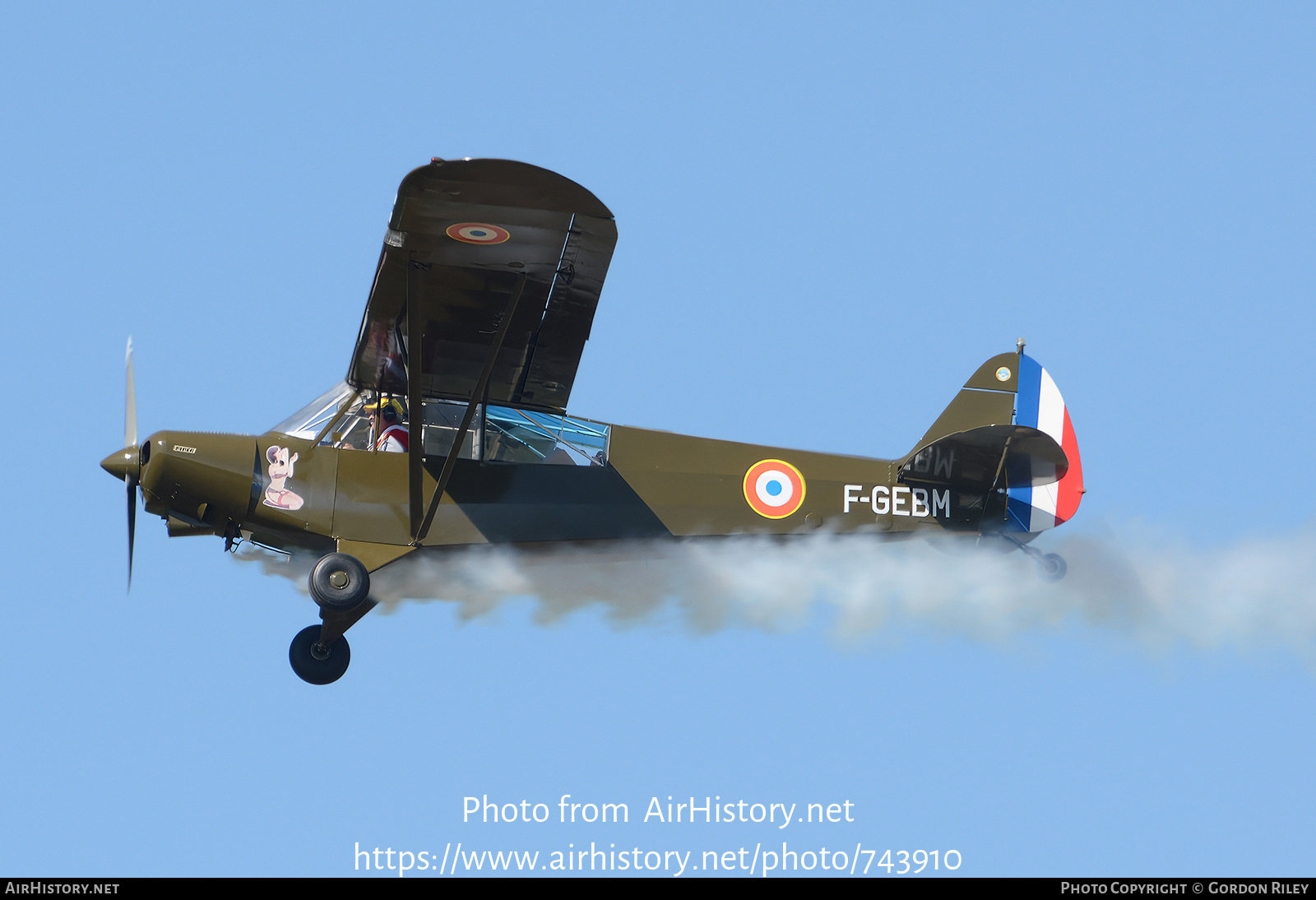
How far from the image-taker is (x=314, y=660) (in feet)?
36.0

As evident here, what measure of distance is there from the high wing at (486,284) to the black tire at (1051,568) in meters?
4.09

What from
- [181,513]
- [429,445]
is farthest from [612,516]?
[181,513]

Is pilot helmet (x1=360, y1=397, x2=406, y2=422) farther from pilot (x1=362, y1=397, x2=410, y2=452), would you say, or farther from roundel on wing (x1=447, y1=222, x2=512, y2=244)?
roundel on wing (x1=447, y1=222, x2=512, y2=244)

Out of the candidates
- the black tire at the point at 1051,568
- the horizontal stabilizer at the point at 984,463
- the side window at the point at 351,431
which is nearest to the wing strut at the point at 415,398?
the side window at the point at 351,431

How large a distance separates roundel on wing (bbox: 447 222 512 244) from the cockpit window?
2.28 m

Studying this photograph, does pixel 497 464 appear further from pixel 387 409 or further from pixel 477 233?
pixel 477 233

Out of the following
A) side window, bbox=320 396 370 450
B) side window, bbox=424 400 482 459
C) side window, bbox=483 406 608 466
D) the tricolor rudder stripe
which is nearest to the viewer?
side window, bbox=320 396 370 450

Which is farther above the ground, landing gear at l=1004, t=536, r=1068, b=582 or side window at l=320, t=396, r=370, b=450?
side window at l=320, t=396, r=370, b=450

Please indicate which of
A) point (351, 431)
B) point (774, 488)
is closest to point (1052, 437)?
point (774, 488)

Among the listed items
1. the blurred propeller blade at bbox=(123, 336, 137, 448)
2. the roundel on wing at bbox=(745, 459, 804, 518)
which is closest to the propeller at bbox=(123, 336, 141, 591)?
the blurred propeller blade at bbox=(123, 336, 137, 448)

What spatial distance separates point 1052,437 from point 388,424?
5.17 metres

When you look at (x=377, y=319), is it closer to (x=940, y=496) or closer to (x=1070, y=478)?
(x=940, y=496)

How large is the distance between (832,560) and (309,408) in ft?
14.0

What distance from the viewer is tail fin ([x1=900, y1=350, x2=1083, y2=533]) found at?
11.4 m
